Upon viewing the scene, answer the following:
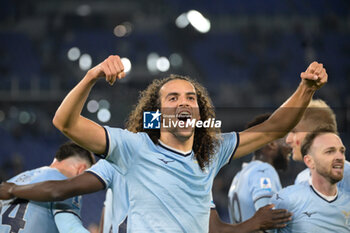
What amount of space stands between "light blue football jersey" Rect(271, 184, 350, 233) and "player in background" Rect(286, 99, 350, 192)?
0.17 m

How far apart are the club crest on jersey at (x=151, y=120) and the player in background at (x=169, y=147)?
0.10ft

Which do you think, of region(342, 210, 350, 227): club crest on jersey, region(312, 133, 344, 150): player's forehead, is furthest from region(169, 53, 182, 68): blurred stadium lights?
region(342, 210, 350, 227): club crest on jersey

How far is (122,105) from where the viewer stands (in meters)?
14.5

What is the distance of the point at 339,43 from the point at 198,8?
668cm

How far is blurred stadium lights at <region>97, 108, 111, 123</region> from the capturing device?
1406 cm

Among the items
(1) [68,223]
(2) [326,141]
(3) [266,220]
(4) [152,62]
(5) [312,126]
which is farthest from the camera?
(4) [152,62]

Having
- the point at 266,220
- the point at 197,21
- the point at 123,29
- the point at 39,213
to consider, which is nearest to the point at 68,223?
the point at 39,213

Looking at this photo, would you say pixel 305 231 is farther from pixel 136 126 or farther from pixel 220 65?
pixel 220 65

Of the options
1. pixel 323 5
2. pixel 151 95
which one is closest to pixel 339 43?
pixel 323 5

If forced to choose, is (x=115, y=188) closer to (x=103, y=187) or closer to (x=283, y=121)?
(x=103, y=187)

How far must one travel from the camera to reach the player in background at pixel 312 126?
3.32m

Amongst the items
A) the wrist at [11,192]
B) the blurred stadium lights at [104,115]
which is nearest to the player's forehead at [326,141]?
the wrist at [11,192]

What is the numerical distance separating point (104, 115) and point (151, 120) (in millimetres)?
11771

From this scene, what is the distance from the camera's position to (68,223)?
2.77 meters
